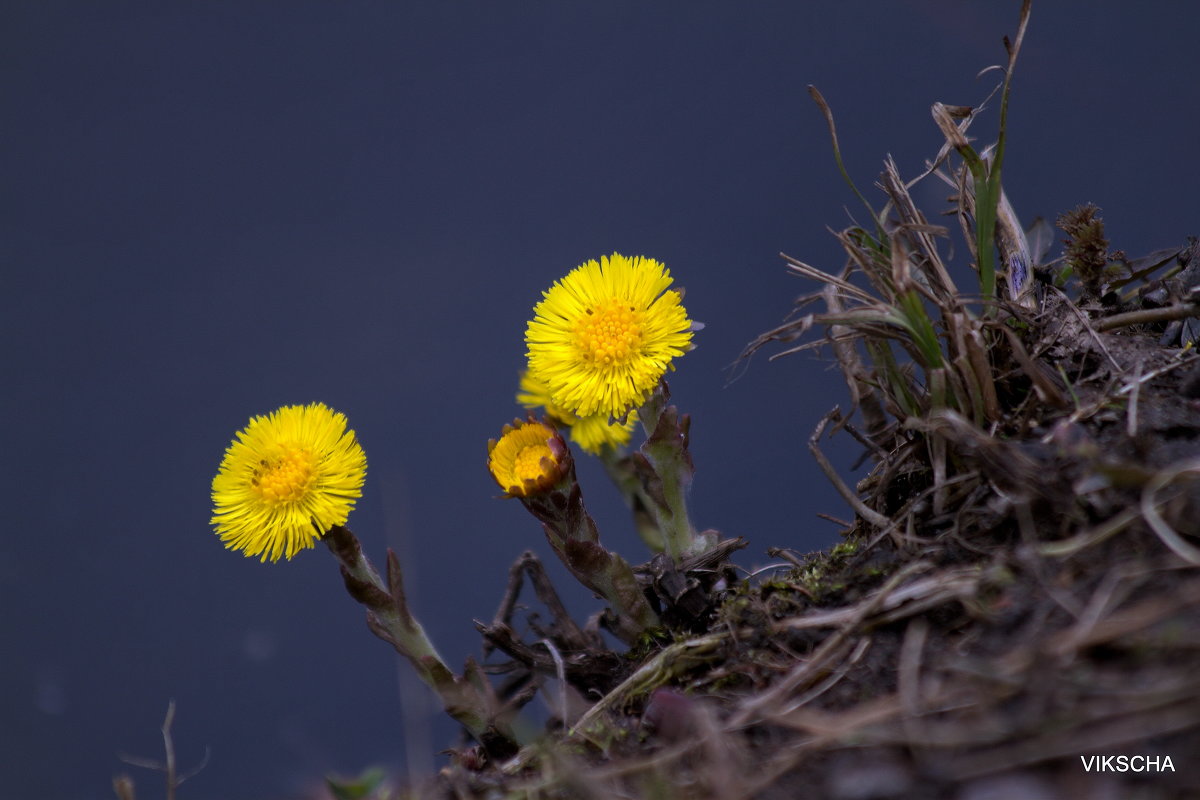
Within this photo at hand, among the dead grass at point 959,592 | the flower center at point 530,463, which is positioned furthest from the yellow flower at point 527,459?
the dead grass at point 959,592

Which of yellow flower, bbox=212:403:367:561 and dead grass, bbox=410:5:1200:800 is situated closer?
dead grass, bbox=410:5:1200:800

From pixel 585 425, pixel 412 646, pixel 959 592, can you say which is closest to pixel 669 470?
pixel 585 425

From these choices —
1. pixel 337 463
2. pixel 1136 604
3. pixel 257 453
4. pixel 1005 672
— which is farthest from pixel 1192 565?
pixel 257 453

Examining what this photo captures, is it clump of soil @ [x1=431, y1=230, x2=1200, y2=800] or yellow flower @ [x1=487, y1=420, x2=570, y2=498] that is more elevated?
yellow flower @ [x1=487, y1=420, x2=570, y2=498]

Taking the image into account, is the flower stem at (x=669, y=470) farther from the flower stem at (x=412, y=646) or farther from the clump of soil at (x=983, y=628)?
the flower stem at (x=412, y=646)

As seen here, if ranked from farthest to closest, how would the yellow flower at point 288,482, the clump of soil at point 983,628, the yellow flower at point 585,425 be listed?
the yellow flower at point 585,425, the yellow flower at point 288,482, the clump of soil at point 983,628

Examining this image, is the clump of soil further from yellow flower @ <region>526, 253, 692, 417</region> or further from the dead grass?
yellow flower @ <region>526, 253, 692, 417</region>

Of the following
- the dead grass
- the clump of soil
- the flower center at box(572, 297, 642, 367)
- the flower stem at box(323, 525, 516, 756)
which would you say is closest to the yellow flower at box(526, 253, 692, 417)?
the flower center at box(572, 297, 642, 367)
